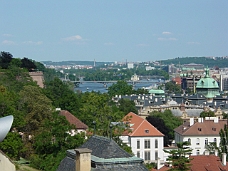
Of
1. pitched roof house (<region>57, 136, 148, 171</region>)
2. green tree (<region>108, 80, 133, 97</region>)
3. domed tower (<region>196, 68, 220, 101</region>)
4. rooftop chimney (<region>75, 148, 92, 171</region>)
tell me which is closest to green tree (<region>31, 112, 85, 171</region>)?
pitched roof house (<region>57, 136, 148, 171</region>)

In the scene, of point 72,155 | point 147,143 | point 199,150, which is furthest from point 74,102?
point 72,155

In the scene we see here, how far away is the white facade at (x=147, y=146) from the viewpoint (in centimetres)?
6212

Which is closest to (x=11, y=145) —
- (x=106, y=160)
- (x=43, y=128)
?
(x=43, y=128)

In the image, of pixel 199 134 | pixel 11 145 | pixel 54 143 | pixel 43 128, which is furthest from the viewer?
pixel 199 134

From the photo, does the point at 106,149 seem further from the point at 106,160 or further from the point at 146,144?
the point at 146,144

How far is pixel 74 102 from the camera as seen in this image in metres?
67.1

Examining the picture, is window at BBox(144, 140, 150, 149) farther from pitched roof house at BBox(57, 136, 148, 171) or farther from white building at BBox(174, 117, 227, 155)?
pitched roof house at BBox(57, 136, 148, 171)

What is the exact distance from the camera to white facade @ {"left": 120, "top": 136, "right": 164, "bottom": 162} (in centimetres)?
6212

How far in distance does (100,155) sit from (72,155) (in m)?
1.97

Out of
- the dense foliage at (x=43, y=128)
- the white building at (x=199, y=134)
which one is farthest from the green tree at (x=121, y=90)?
the dense foliage at (x=43, y=128)

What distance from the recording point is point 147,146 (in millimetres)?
62562

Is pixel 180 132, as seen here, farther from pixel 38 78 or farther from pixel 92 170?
pixel 92 170

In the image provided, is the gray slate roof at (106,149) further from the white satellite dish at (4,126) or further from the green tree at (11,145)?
the green tree at (11,145)

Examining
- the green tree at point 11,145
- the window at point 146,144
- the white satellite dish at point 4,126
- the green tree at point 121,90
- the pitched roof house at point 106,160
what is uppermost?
the white satellite dish at point 4,126
